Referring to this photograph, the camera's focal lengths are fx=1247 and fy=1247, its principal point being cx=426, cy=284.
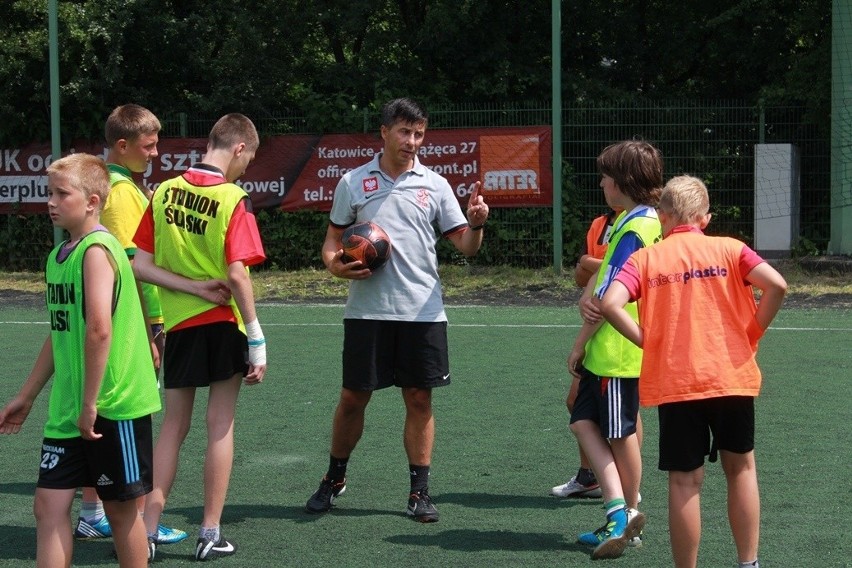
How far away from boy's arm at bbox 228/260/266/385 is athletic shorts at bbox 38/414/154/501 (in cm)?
95

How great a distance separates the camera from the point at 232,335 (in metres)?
5.41

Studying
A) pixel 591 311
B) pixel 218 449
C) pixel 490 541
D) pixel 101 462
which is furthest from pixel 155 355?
pixel 591 311

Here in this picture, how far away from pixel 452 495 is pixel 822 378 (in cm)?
406

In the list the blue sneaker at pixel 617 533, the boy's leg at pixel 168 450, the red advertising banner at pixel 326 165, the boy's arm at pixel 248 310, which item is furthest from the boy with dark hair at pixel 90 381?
the red advertising banner at pixel 326 165

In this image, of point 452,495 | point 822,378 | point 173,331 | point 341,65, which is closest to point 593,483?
point 452,495

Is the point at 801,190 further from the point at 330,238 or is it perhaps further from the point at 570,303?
the point at 330,238

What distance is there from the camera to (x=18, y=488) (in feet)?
21.1

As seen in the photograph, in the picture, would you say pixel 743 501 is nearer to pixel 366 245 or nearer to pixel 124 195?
pixel 366 245

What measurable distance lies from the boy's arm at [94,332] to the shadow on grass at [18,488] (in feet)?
7.90

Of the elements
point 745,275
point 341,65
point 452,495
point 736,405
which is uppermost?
point 341,65

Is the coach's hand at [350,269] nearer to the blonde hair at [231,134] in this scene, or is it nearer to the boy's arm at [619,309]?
the blonde hair at [231,134]

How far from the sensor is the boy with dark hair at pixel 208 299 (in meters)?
5.27

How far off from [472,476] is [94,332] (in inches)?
117

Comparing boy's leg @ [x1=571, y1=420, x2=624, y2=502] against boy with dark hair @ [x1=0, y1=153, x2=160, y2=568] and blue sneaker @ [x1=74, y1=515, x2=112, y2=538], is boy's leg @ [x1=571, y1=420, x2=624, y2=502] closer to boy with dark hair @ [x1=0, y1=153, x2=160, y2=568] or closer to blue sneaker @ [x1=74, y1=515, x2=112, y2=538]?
boy with dark hair @ [x1=0, y1=153, x2=160, y2=568]
